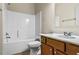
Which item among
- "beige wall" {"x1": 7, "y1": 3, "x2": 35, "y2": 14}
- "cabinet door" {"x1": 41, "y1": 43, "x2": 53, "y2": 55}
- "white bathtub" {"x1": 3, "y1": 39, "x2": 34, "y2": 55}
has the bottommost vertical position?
"cabinet door" {"x1": 41, "y1": 43, "x2": 53, "y2": 55}

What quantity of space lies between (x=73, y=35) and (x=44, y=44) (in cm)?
36

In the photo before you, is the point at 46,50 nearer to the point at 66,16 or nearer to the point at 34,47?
the point at 34,47

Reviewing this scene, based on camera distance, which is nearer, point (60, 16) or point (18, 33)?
point (18, 33)

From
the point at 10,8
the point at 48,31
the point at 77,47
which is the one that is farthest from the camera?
the point at 48,31

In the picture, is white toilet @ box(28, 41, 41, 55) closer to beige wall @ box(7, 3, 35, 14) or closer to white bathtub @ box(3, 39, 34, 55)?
white bathtub @ box(3, 39, 34, 55)

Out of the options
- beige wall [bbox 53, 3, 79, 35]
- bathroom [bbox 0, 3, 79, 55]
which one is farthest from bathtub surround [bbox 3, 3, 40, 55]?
beige wall [bbox 53, 3, 79, 35]

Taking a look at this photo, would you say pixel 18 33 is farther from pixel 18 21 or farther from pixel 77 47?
pixel 77 47

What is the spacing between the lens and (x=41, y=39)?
129 cm

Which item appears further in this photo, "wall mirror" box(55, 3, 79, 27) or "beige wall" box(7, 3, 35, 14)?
"wall mirror" box(55, 3, 79, 27)

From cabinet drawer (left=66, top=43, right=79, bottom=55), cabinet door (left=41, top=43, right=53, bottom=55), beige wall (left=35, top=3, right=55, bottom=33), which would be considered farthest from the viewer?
beige wall (left=35, top=3, right=55, bottom=33)

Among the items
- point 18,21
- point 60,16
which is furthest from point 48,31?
point 18,21

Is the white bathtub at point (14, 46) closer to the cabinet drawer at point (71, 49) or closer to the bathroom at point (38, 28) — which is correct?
the bathroom at point (38, 28)

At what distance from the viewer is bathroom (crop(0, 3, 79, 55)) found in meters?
1.21

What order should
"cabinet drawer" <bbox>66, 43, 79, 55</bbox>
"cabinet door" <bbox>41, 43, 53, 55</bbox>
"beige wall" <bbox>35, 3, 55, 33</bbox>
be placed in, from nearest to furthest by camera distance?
1. "cabinet drawer" <bbox>66, 43, 79, 55</bbox>
2. "cabinet door" <bbox>41, 43, 53, 55</bbox>
3. "beige wall" <bbox>35, 3, 55, 33</bbox>
